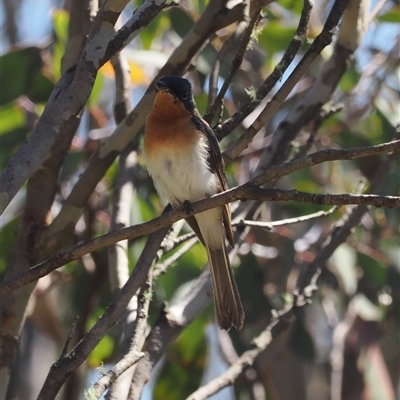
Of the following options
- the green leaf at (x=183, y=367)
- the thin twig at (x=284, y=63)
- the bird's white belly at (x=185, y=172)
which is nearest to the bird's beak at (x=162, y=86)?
the bird's white belly at (x=185, y=172)

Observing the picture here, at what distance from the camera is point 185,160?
367 cm

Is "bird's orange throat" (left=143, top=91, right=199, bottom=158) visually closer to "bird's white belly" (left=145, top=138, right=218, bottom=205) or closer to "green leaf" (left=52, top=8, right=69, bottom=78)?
"bird's white belly" (left=145, top=138, right=218, bottom=205)

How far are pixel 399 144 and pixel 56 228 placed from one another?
171 cm

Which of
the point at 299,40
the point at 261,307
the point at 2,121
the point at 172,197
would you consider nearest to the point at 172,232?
the point at 172,197

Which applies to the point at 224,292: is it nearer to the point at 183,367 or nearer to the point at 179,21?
the point at 183,367

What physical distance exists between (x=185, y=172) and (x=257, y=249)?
211 cm

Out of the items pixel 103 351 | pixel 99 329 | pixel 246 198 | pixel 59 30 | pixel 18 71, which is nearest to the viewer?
pixel 246 198

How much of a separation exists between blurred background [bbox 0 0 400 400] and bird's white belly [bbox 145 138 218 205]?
1.87 feet

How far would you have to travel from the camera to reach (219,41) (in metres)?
5.05

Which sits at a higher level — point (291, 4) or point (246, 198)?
point (246, 198)

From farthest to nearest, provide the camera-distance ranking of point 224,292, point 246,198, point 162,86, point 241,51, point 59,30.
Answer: point 59,30 < point 162,86 < point 224,292 < point 241,51 < point 246,198

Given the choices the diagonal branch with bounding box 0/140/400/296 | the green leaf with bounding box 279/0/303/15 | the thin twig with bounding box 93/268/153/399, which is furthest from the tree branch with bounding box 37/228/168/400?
the green leaf with bounding box 279/0/303/15

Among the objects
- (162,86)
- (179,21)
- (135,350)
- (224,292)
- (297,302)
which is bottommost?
(297,302)

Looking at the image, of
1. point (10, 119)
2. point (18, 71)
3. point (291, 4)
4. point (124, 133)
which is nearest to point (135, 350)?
point (124, 133)
